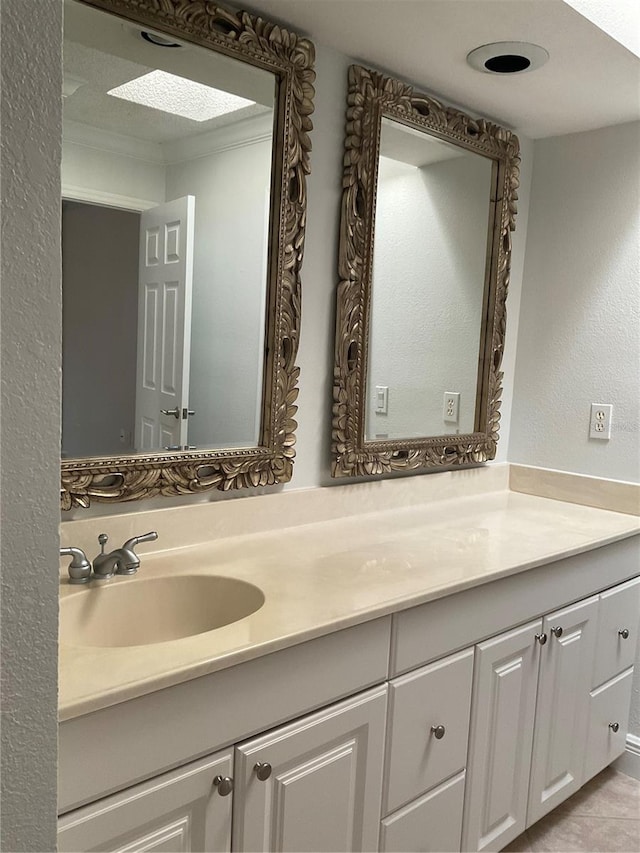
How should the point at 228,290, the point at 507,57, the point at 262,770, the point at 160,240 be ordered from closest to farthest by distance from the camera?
the point at 262,770 → the point at 160,240 → the point at 228,290 → the point at 507,57

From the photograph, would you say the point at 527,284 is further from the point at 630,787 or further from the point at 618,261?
the point at 630,787

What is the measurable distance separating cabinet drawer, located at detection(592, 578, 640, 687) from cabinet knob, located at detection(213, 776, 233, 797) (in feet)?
4.36

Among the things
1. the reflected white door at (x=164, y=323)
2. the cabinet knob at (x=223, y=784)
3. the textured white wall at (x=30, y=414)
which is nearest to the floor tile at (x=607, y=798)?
the cabinet knob at (x=223, y=784)

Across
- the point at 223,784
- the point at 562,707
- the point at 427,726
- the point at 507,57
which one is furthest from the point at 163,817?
the point at 507,57

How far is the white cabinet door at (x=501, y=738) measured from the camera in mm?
1725

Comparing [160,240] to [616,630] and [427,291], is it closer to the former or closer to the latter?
[427,291]

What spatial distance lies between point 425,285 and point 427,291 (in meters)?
0.02

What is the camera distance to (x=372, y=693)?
144 cm

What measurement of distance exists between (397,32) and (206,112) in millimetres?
519

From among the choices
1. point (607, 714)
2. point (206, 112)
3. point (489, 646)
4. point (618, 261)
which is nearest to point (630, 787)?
point (607, 714)

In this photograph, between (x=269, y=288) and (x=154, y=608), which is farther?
(x=269, y=288)

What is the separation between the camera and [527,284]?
8.63ft

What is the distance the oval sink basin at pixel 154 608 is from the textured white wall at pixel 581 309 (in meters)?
1.48

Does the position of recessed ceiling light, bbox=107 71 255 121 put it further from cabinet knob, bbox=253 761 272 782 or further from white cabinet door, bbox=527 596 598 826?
white cabinet door, bbox=527 596 598 826
